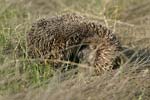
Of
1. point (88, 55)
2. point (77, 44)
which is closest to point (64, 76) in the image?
point (88, 55)

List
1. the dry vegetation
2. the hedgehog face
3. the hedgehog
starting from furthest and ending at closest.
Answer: the hedgehog → the hedgehog face → the dry vegetation

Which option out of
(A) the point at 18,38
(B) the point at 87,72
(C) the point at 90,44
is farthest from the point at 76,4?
(B) the point at 87,72

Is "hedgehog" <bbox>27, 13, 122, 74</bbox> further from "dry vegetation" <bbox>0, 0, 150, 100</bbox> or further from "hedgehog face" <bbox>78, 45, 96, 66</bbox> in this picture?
"dry vegetation" <bbox>0, 0, 150, 100</bbox>

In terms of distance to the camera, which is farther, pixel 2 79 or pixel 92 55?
pixel 92 55

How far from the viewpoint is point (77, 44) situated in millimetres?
4648

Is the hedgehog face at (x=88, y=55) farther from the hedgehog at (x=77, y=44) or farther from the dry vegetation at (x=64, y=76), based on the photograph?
the dry vegetation at (x=64, y=76)

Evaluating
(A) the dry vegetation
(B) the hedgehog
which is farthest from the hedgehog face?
(A) the dry vegetation

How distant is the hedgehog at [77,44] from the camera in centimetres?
457

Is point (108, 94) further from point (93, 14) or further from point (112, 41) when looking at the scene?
point (93, 14)

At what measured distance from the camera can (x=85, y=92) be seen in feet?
12.7

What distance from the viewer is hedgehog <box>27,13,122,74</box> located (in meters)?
4.57

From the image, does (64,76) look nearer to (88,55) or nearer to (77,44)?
(88,55)

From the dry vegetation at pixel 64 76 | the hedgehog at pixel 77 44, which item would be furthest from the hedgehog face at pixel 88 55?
the dry vegetation at pixel 64 76

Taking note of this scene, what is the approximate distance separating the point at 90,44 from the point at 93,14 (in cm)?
208
